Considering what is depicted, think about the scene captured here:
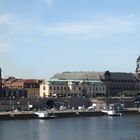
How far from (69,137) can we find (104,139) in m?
4.91

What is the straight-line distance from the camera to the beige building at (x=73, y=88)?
181375mm

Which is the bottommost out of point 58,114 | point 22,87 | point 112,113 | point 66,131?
point 66,131

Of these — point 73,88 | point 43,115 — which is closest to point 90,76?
point 73,88

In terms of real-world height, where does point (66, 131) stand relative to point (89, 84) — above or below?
below

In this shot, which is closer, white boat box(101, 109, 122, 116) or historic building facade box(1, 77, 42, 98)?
white boat box(101, 109, 122, 116)

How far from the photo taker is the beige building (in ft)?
595

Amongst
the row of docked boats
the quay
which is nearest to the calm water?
the quay

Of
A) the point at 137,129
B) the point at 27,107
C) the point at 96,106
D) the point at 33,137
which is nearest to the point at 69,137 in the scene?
the point at 33,137

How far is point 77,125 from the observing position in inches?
4102

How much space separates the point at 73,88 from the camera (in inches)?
7343

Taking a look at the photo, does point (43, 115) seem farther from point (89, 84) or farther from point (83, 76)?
point (83, 76)

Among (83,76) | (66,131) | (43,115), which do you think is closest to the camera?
(66,131)

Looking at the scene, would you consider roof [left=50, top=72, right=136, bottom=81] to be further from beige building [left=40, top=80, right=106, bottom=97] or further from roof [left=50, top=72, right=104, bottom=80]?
beige building [left=40, top=80, right=106, bottom=97]

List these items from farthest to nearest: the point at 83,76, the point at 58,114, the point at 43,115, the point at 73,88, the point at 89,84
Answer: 1. the point at 83,76
2. the point at 89,84
3. the point at 73,88
4. the point at 58,114
5. the point at 43,115
